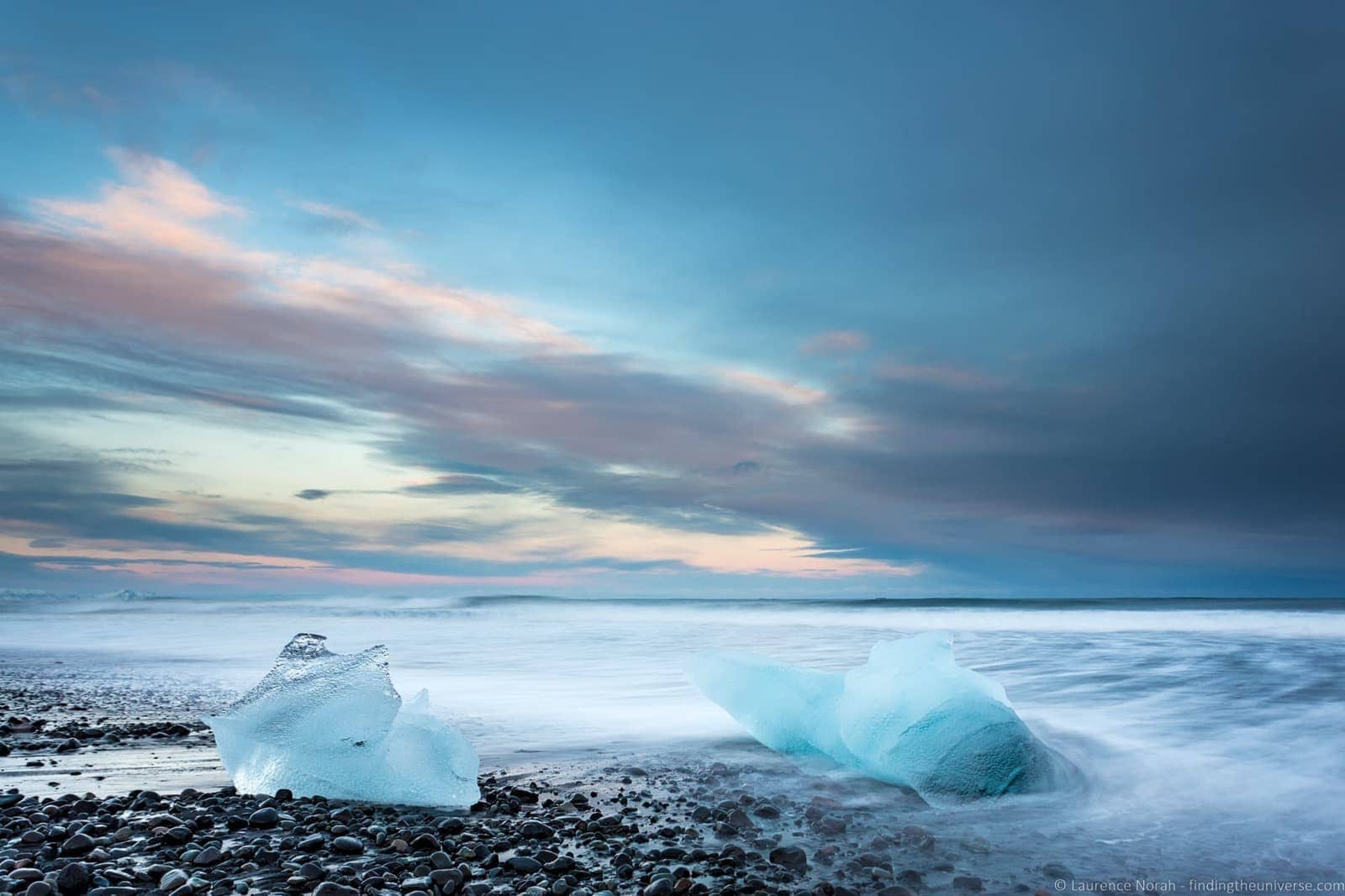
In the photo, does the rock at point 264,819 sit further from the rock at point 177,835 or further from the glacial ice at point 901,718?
the glacial ice at point 901,718

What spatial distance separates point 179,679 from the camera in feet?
41.0

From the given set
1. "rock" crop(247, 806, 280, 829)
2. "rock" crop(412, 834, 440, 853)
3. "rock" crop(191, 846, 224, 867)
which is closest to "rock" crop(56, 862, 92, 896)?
"rock" crop(191, 846, 224, 867)

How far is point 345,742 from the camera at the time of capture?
5789 mm

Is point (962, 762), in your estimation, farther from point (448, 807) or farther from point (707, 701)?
point (707, 701)

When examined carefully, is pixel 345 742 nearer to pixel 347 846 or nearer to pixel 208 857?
pixel 347 846

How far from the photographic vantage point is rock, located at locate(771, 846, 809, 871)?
429 cm

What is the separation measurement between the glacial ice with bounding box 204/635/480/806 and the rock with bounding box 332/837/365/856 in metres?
0.94

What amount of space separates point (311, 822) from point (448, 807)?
2.64 ft

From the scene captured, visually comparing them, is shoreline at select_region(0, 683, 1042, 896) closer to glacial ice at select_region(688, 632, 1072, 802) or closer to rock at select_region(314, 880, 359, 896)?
rock at select_region(314, 880, 359, 896)

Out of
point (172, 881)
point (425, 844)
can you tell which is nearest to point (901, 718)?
point (425, 844)

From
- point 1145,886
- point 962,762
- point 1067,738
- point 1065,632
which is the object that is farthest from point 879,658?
point 1065,632

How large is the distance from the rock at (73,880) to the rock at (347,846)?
1073 millimetres

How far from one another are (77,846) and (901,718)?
5.01 metres

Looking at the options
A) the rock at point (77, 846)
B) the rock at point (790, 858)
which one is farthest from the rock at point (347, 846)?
the rock at point (790, 858)
